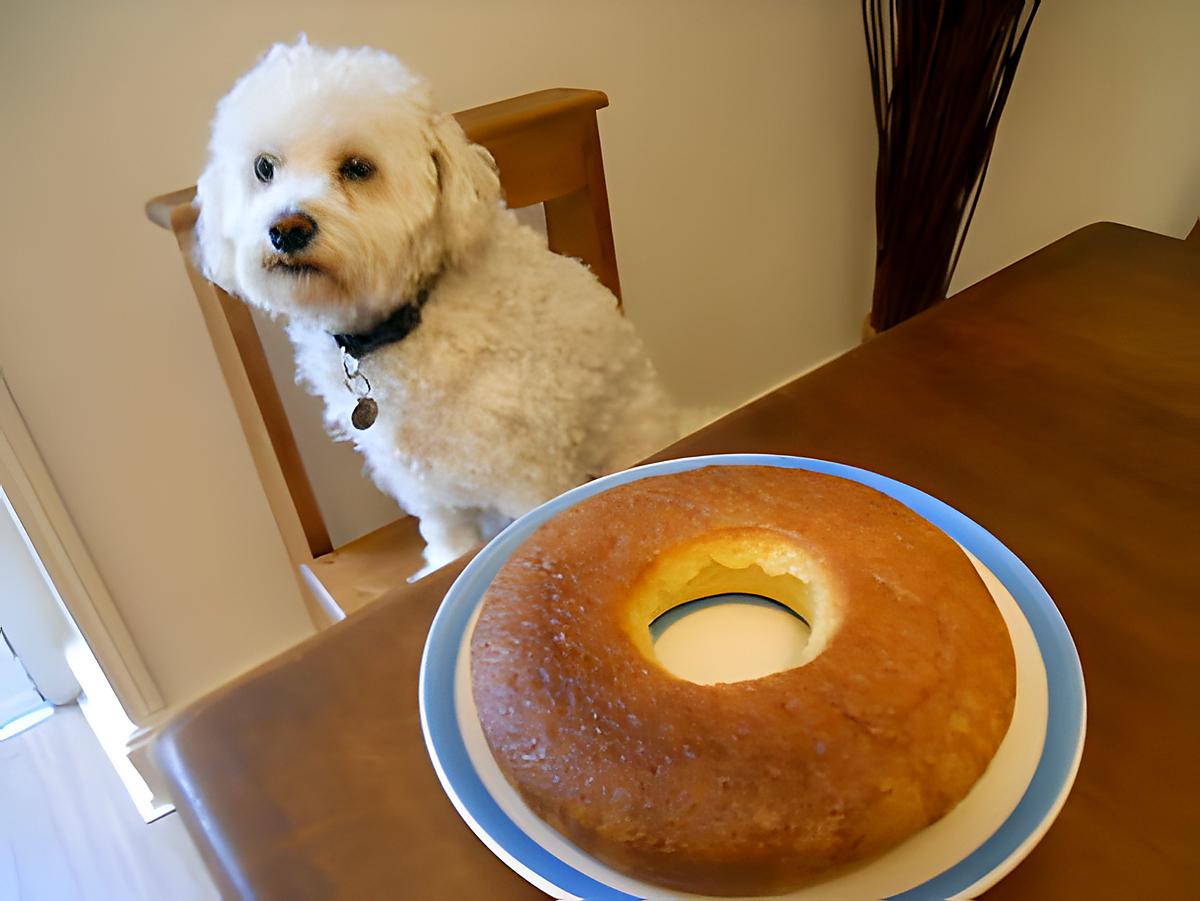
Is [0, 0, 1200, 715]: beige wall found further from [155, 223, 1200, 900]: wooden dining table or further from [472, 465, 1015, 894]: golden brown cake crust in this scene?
[472, 465, 1015, 894]: golden brown cake crust

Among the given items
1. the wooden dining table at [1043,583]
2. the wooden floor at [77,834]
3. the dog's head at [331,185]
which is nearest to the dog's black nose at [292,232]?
the dog's head at [331,185]

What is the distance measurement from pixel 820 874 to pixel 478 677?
0.61ft

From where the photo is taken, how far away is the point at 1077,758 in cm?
39

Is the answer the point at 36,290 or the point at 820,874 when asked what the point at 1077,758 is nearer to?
the point at 820,874

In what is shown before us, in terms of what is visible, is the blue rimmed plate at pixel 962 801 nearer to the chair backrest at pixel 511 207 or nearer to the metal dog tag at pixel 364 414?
the metal dog tag at pixel 364 414

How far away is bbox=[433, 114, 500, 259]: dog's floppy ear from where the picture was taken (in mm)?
832

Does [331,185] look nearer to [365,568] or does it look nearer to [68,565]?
[365,568]

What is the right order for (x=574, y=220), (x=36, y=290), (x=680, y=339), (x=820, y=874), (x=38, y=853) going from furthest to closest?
(x=680, y=339), (x=38, y=853), (x=574, y=220), (x=36, y=290), (x=820, y=874)

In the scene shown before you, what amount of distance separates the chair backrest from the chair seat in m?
0.04

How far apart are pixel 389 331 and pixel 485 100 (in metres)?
0.49

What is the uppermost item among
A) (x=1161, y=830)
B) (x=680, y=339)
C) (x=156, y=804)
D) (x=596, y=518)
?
(x=596, y=518)

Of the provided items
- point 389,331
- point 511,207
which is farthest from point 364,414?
point 511,207

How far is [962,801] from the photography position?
387 millimetres

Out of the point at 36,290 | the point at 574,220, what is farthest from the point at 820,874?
the point at 36,290
